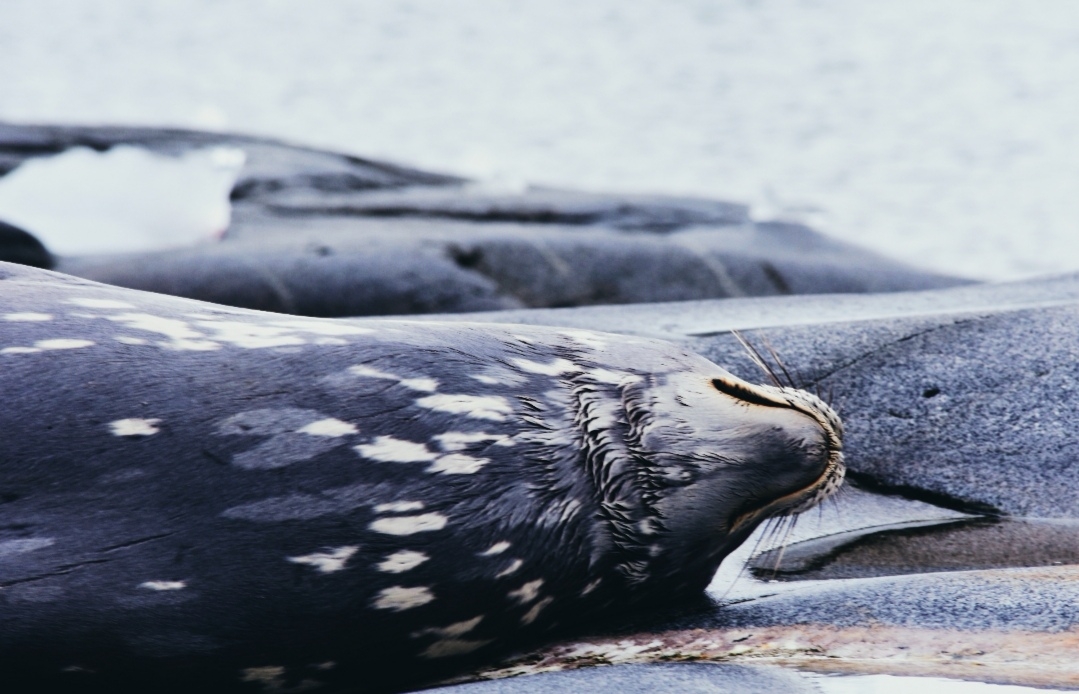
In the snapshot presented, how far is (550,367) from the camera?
1938mm

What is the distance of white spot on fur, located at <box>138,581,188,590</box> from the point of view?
5.07 ft

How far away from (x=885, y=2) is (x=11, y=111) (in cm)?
1263

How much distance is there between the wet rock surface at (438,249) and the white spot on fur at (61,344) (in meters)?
2.73

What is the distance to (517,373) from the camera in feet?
6.22

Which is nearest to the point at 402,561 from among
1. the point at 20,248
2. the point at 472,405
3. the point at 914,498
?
the point at 472,405

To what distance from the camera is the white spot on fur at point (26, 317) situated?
1.71 m

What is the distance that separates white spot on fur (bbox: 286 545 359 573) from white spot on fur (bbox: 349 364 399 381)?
0.26 m

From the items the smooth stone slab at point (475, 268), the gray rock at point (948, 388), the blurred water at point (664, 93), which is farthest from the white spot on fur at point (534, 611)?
the blurred water at point (664, 93)

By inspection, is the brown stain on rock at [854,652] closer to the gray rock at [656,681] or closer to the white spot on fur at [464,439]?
the gray rock at [656,681]

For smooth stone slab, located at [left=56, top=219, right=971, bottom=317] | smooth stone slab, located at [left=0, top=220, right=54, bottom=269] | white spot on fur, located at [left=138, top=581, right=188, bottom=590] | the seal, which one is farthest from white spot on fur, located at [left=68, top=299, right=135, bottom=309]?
smooth stone slab, located at [left=0, top=220, right=54, bottom=269]

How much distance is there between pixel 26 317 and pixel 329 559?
0.55m

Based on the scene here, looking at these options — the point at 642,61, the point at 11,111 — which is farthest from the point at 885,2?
the point at 11,111

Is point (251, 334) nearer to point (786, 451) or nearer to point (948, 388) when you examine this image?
point (786, 451)

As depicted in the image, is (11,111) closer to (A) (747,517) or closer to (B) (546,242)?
(B) (546,242)
